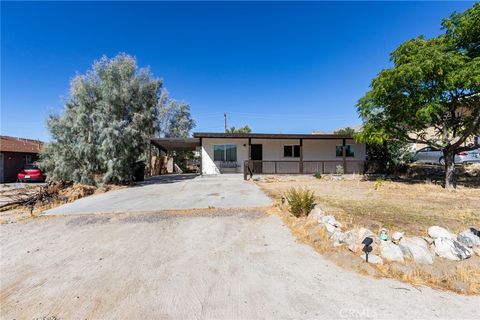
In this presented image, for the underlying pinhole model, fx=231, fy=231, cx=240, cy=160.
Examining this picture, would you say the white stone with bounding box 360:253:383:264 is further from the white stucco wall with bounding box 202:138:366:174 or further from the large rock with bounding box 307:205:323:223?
the white stucco wall with bounding box 202:138:366:174

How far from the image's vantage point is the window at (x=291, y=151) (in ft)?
53.8

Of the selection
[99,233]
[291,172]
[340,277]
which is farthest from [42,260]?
[291,172]

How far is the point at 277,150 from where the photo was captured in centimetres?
1627

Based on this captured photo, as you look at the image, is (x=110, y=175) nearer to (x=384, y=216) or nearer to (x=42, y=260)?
(x=42, y=260)

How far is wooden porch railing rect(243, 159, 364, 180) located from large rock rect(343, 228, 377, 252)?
1100 centimetres

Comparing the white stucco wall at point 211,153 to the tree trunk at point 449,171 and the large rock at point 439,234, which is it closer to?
the tree trunk at point 449,171

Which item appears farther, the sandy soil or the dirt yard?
the dirt yard

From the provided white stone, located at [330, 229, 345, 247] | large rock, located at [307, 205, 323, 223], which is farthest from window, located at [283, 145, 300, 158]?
white stone, located at [330, 229, 345, 247]

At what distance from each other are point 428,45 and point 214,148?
11.9 meters

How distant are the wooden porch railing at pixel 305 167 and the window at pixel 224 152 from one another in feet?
5.60

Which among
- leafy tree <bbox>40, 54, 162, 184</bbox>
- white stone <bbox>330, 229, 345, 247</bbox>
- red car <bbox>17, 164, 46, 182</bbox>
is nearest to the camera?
white stone <bbox>330, 229, 345, 247</bbox>

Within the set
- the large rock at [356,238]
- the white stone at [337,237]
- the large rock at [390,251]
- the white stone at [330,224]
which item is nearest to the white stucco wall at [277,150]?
the white stone at [330,224]

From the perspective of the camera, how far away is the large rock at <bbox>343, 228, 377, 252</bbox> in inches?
140

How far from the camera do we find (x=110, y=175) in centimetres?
1141
